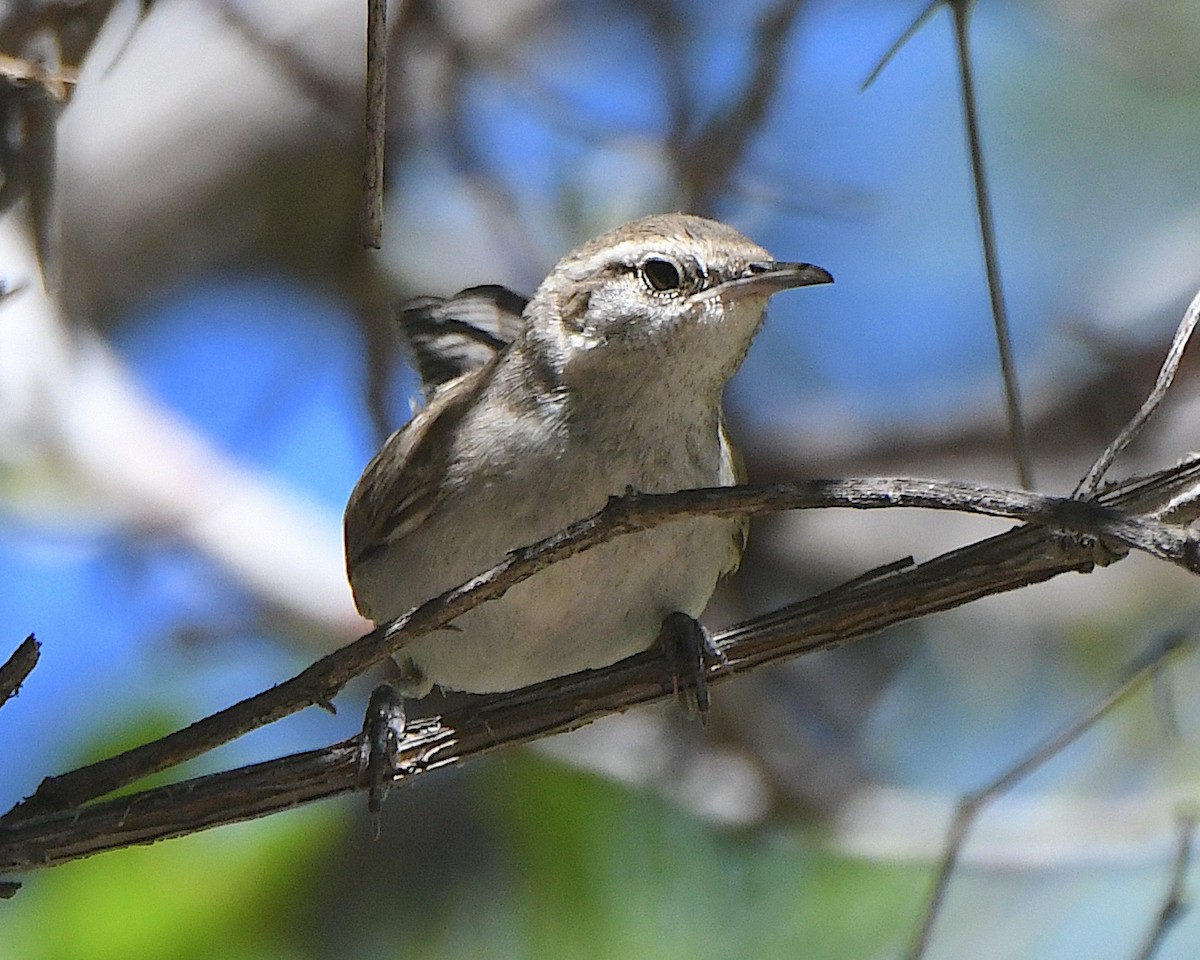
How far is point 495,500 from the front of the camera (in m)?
2.89

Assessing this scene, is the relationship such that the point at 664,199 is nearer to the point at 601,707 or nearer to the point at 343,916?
the point at 343,916

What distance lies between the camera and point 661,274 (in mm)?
3025

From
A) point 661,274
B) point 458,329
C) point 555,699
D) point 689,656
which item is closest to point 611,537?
point 555,699

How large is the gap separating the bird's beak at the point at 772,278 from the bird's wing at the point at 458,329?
1.16m

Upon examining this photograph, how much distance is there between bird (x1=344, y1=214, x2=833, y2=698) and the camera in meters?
2.89

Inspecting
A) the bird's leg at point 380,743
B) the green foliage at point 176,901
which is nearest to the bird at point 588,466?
the bird's leg at point 380,743

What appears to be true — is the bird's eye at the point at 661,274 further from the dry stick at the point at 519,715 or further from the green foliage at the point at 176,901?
the green foliage at the point at 176,901

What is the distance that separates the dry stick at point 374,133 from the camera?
178 cm

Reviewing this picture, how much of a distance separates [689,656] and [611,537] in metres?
0.91

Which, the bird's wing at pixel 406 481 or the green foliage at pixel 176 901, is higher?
the bird's wing at pixel 406 481

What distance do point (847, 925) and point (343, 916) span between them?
1.72m

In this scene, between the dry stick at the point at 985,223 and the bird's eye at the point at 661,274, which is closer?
the dry stick at the point at 985,223

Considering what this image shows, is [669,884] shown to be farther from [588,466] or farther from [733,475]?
[588,466]

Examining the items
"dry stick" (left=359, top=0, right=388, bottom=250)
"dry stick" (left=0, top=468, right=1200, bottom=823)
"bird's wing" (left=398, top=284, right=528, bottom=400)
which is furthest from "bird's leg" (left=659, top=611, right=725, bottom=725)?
"bird's wing" (left=398, top=284, right=528, bottom=400)
